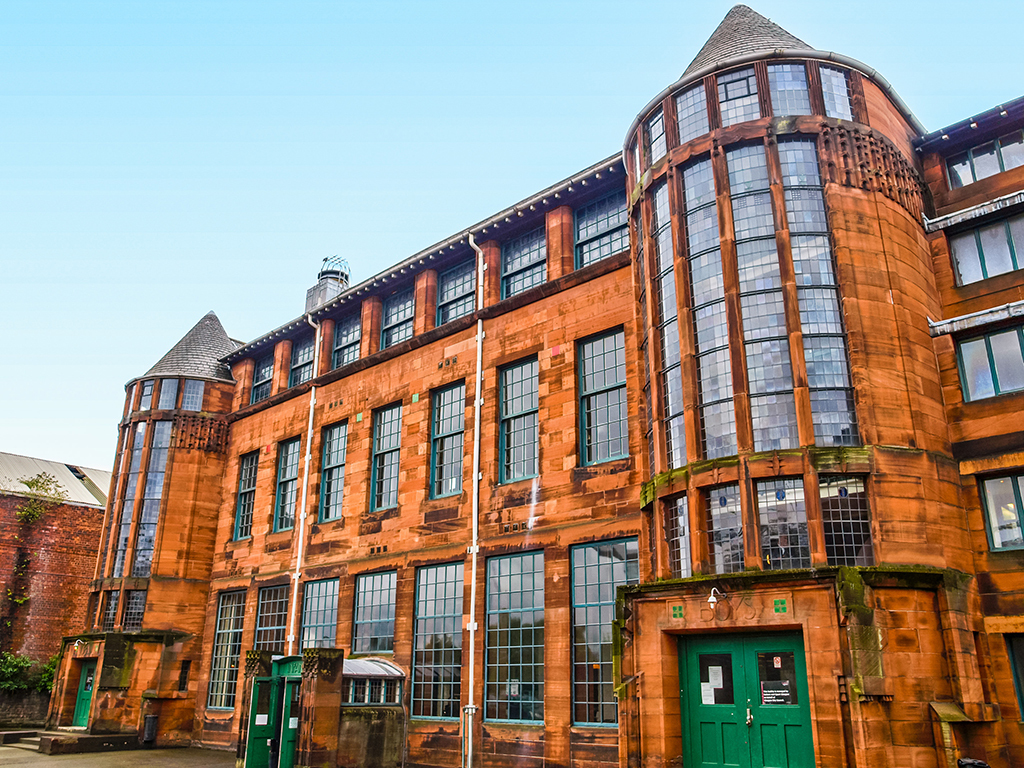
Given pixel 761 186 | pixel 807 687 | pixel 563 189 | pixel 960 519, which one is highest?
pixel 563 189

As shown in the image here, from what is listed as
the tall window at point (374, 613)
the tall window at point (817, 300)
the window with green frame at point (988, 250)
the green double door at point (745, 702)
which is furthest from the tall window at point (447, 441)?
the window with green frame at point (988, 250)

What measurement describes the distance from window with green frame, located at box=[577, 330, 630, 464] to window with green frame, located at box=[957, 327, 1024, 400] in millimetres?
7020

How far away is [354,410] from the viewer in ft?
88.7

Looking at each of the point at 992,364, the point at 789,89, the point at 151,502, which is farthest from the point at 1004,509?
the point at 151,502

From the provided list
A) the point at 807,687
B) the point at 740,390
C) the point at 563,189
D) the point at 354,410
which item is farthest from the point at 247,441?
the point at 807,687

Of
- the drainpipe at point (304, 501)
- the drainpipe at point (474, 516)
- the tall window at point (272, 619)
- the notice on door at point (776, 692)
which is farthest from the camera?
the tall window at point (272, 619)

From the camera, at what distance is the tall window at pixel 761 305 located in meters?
15.0

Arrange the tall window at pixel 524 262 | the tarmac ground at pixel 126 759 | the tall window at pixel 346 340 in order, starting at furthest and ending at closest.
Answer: the tall window at pixel 346 340 → the tall window at pixel 524 262 → the tarmac ground at pixel 126 759

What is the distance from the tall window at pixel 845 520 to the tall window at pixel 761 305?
1.02 m

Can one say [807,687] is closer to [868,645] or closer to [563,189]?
[868,645]

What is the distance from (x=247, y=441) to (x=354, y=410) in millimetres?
7022

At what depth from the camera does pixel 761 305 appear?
15.9 m

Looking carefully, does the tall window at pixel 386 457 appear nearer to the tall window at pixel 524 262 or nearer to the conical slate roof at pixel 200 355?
the tall window at pixel 524 262

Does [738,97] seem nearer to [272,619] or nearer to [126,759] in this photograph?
[272,619]
